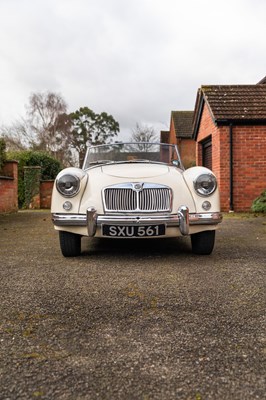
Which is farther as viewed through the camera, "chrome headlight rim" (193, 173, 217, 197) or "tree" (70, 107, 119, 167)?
"tree" (70, 107, 119, 167)

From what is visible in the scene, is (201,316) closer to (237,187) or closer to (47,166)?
(237,187)

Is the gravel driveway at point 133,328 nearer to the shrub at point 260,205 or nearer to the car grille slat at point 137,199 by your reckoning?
the car grille slat at point 137,199

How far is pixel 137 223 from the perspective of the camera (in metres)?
3.25

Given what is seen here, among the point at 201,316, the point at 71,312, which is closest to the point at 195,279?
the point at 201,316

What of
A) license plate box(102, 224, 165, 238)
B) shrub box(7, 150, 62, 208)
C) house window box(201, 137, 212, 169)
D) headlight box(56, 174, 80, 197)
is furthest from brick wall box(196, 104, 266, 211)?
shrub box(7, 150, 62, 208)

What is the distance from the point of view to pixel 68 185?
3467 mm

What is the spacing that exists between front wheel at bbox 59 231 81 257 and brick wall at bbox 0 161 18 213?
20.7ft

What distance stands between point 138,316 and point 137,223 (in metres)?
1.37

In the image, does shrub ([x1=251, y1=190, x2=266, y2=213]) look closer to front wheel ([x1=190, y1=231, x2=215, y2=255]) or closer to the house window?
the house window

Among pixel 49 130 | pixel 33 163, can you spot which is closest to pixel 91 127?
pixel 49 130

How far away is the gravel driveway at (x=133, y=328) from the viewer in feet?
4.17

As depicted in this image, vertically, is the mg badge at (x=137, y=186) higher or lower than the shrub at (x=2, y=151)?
lower

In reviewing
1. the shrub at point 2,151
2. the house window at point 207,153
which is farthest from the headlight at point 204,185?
the house window at point 207,153

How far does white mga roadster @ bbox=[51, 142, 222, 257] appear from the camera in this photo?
3.28 meters
